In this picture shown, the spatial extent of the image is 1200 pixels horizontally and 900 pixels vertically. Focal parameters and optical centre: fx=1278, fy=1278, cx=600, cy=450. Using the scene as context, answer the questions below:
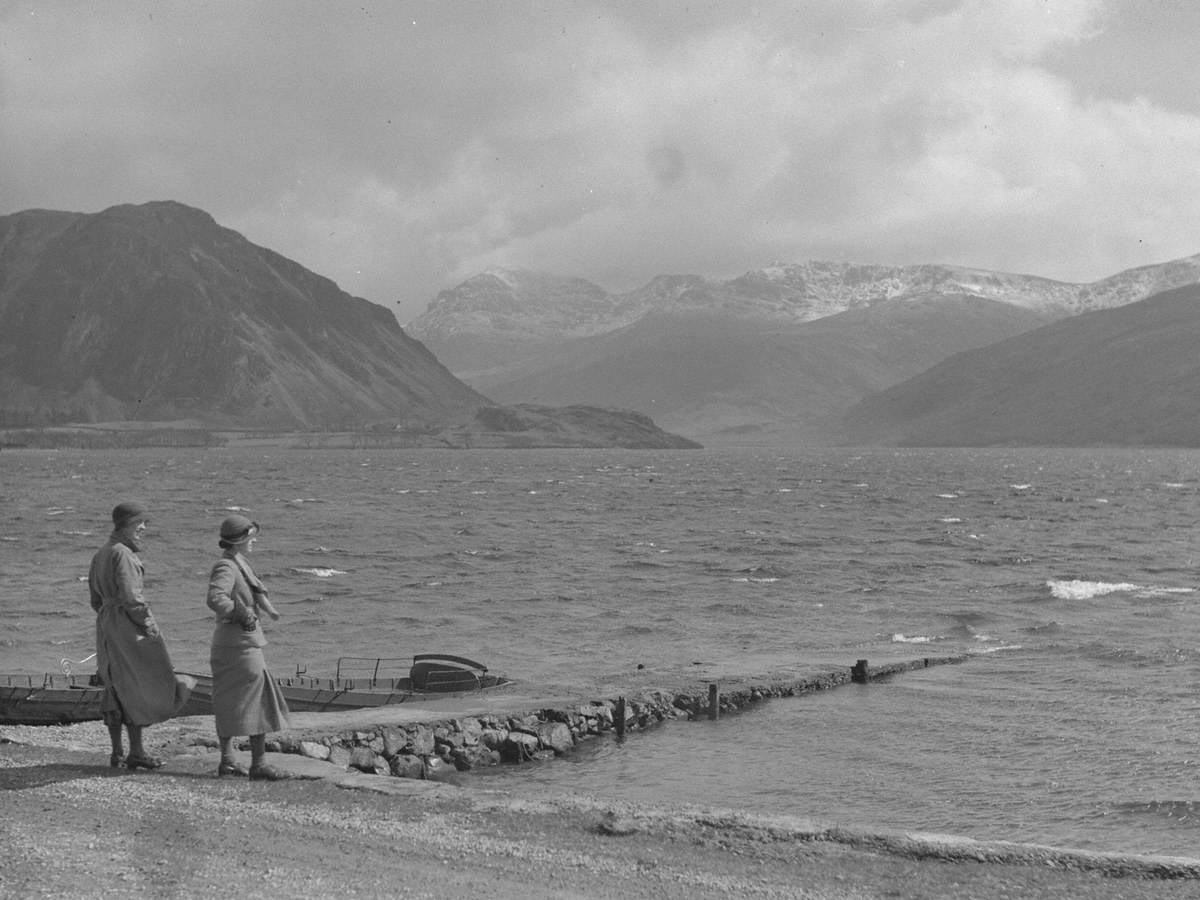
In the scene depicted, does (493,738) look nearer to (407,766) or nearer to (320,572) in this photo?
(407,766)

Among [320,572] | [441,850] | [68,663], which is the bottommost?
[68,663]

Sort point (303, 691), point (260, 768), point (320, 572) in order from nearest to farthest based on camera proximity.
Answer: point (260, 768)
point (303, 691)
point (320, 572)

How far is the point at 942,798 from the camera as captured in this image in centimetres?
2239

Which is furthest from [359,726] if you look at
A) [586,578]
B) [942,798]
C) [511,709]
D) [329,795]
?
[586,578]

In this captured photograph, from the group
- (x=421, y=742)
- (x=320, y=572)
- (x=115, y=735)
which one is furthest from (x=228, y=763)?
(x=320, y=572)

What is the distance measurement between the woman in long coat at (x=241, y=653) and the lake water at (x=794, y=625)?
6.83 meters

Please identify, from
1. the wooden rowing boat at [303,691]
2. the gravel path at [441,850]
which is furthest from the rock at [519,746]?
the gravel path at [441,850]

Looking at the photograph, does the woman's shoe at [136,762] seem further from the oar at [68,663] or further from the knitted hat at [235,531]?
the oar at [68,663]

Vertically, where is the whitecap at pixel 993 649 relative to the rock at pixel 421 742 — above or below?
below

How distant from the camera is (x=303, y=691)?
27.2 meters

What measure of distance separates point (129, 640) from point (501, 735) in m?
9.91

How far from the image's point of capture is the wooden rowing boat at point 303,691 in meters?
26.2

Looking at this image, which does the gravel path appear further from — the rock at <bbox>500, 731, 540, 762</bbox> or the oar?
the oar

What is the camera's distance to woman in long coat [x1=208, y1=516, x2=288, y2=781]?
14914 mm
